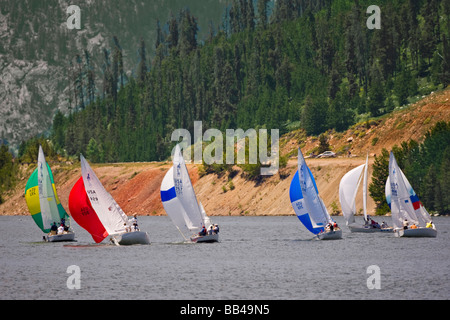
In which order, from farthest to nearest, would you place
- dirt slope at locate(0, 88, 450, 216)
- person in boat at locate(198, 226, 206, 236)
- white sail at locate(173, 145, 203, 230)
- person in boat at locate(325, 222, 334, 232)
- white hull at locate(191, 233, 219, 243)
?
1. dirt slope at locate(0, 88, 450, 216)
2. person in boat at locate(325, 222, 334, 232)
3. white hull at locate(191, 233, 219, 243)
4. person in boat at locate(198, 226, 206, 236)
5. white sail at locate(173, 145, 203, 230)

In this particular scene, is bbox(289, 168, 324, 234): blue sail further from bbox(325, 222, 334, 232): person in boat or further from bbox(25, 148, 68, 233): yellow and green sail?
bbox(25, 148, 68, 233): yellow and green sail

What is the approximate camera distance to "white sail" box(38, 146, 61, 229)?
95.9 m

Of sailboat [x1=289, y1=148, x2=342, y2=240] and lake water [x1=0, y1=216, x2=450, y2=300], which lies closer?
lake water [x1=0, y1=216, x2=450, y2=300]

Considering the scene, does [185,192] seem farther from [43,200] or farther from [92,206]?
[43,200]

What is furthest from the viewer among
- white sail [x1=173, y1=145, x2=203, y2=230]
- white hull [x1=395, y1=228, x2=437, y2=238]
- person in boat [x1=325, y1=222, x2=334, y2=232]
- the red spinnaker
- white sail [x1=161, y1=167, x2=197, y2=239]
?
white hull [x1=395, y1=228, x2=437, y2=238]

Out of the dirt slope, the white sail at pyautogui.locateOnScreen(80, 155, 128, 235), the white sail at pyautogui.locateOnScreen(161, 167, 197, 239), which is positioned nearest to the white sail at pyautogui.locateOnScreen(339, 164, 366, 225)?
the white sail at pyautogui.locateOnScreen(161, 167, 197, 239)

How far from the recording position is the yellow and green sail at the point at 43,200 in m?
96.0

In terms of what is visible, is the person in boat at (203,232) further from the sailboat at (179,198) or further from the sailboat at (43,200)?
the sailboat at (43,200)

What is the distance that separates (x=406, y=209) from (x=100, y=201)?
33.8 m

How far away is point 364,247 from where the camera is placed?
90250mm

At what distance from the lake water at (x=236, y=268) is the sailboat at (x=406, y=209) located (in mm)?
1297
